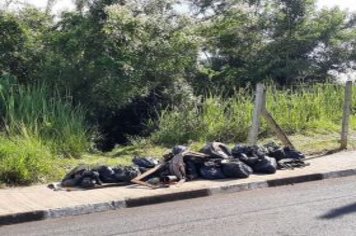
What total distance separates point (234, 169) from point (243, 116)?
4383mm

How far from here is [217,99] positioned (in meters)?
14.5

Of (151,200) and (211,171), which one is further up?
(211,171)

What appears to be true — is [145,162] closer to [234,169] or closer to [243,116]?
[234,169]

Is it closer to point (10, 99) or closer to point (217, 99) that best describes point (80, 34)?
point (10, 99)

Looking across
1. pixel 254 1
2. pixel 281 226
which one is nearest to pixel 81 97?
pixel 281 226

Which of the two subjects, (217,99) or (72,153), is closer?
(72,153)

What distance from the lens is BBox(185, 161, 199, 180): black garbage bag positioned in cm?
933

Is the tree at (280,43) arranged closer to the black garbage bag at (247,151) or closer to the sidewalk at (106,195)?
the black garbage bag at (247,151)

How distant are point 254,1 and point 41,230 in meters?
16.2

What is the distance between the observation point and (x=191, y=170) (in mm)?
9430

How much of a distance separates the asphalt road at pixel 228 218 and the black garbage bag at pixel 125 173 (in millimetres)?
1110

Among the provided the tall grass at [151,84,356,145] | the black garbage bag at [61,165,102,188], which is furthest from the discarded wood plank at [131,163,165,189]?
the tall grass at [151,84,356,145]

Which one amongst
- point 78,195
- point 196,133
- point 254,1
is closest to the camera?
point 78,195

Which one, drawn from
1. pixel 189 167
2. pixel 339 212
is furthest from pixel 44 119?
pixel 339 212
